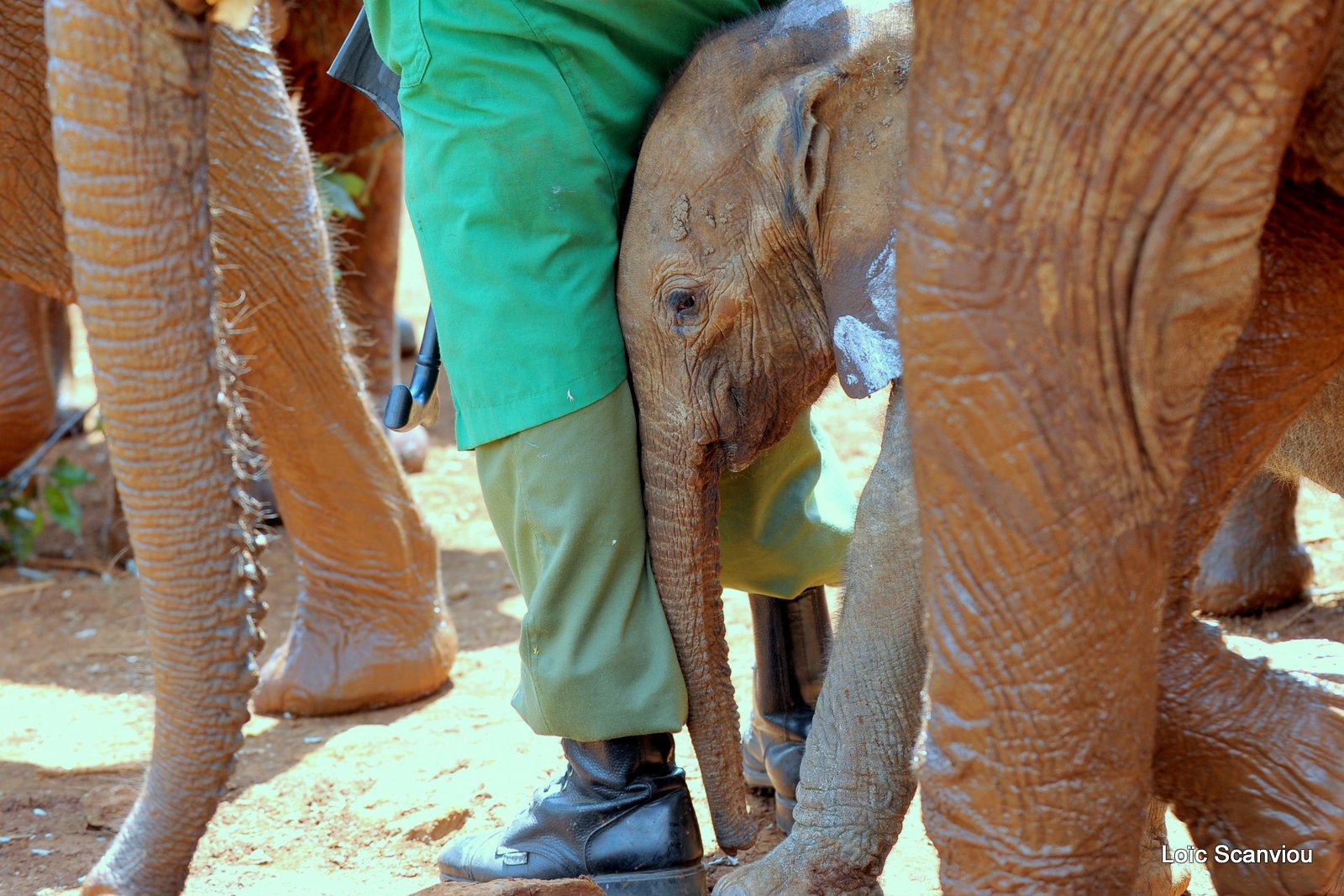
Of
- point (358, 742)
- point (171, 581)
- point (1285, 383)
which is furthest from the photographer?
point (358, 742)

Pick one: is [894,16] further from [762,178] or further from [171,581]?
[171,581]

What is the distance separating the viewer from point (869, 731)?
1949 millimetres

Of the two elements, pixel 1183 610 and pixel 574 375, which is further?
pixel 574 375

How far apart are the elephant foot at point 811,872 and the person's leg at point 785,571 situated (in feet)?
1.33

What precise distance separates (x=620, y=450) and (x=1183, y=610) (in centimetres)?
→ 76

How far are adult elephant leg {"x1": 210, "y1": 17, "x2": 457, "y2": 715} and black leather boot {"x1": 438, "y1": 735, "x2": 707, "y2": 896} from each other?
1.10 meters

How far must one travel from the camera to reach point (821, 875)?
195cm

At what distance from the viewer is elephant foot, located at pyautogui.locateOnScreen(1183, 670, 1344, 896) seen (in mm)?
1722

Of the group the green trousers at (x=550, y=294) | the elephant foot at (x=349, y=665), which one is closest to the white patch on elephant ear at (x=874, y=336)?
the green trousers at (x=550, y=294)

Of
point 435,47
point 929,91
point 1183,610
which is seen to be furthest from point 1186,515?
point 435,47

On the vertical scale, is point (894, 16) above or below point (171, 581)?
above

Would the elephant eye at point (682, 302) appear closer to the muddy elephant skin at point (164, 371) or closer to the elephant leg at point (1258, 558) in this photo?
the muddy elephant skin at point (164, 371)

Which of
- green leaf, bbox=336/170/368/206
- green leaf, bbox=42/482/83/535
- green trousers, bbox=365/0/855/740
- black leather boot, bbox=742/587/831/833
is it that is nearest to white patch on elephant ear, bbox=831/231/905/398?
green trousers, bbox=365/0/855/740

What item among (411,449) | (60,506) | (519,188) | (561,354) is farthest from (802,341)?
(411,449)
